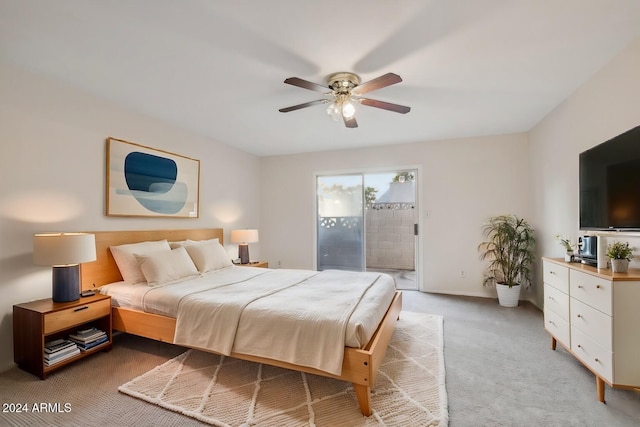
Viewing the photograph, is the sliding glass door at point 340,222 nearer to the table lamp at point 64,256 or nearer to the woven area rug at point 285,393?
the woven area rug at point 285,393

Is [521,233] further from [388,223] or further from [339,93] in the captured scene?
[339,93]

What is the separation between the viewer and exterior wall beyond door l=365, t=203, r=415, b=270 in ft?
18.4

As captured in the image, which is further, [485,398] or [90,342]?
[90,342]

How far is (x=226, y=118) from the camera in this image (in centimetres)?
356

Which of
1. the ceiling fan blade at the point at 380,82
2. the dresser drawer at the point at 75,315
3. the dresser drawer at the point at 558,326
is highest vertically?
the ceiling fan blade at the point at 380,82

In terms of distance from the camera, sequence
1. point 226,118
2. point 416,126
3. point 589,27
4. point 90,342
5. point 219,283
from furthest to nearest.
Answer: point 416,126, point 226,118, point 219,283, point 90,342, point 589,27

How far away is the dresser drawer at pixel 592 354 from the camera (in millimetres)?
1769

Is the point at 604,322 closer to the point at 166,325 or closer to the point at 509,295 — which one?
the point at 509,295

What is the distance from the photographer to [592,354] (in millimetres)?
1934

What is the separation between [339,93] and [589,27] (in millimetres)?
1753

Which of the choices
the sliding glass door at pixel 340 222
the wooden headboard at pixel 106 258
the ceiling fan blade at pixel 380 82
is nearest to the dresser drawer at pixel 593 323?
the ceiling fan blade at pixel 380 82

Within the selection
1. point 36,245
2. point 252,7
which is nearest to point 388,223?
A: point 252,7

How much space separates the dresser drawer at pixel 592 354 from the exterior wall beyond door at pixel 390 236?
11.3 feet

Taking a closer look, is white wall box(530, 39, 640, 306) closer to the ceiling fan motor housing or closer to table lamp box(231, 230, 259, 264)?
the ceiling fan motor housing
